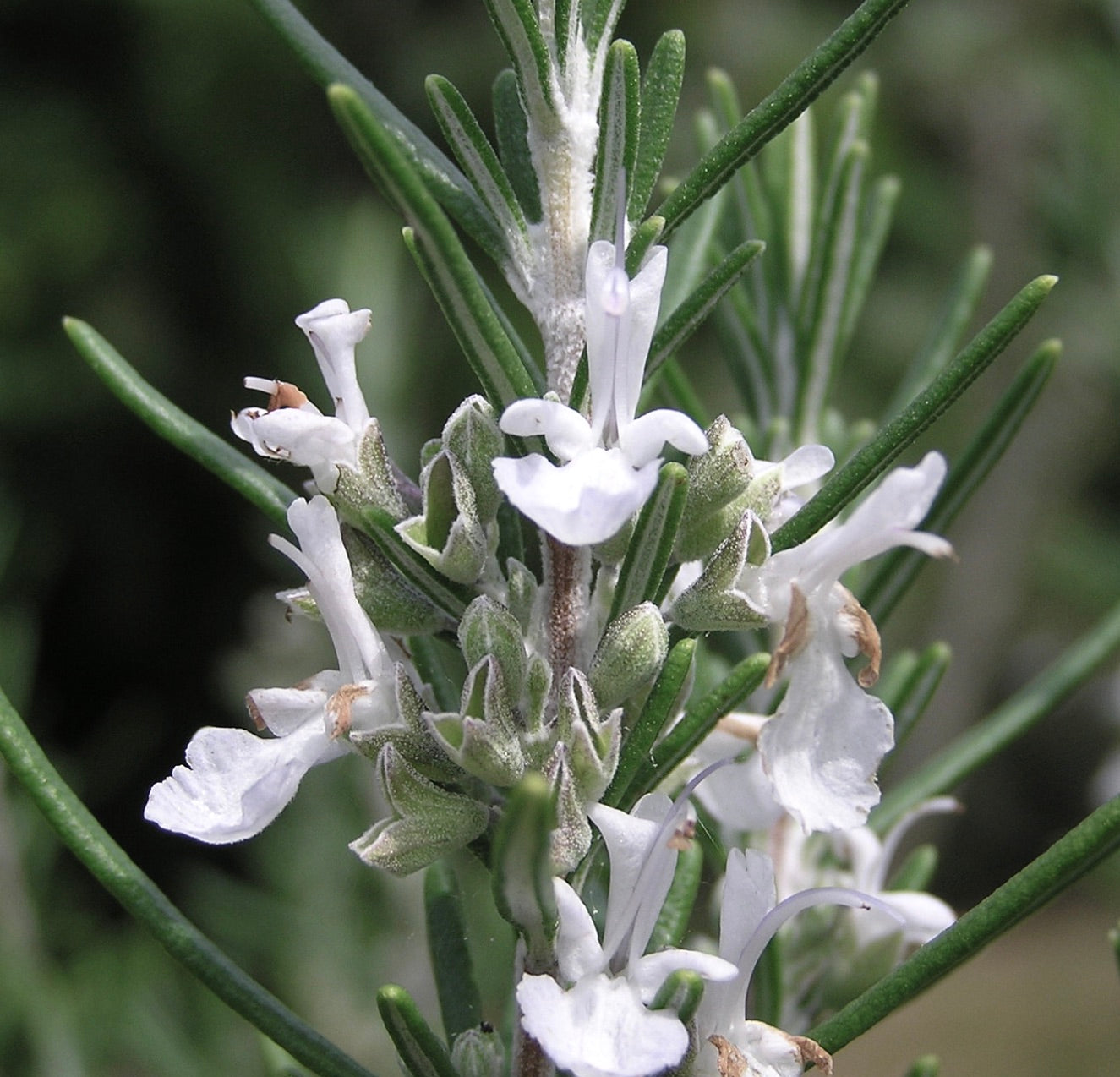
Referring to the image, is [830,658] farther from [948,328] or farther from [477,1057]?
[948,328]

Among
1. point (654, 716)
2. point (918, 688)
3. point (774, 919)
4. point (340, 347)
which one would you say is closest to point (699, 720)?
point (654, 716)

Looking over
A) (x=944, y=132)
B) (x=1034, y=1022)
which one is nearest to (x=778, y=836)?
(x=944, y=132)

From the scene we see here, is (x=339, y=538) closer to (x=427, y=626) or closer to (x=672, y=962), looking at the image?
(x=427, y=626)

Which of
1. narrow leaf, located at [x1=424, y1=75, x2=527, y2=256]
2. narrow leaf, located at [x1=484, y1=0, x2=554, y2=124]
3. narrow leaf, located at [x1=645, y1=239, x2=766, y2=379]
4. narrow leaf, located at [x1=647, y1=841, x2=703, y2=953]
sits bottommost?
narrow leaf, located at [x1=647, y1=841, x2=703, y2=953]

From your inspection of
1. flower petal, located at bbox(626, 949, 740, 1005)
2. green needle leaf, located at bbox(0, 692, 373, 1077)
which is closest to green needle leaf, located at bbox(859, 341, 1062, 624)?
flower petal, located at bbox(626, 949, 740, 1005)

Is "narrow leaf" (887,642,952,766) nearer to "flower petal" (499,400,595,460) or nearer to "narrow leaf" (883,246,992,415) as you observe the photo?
"narrow leaf" (883,246,992,415)
